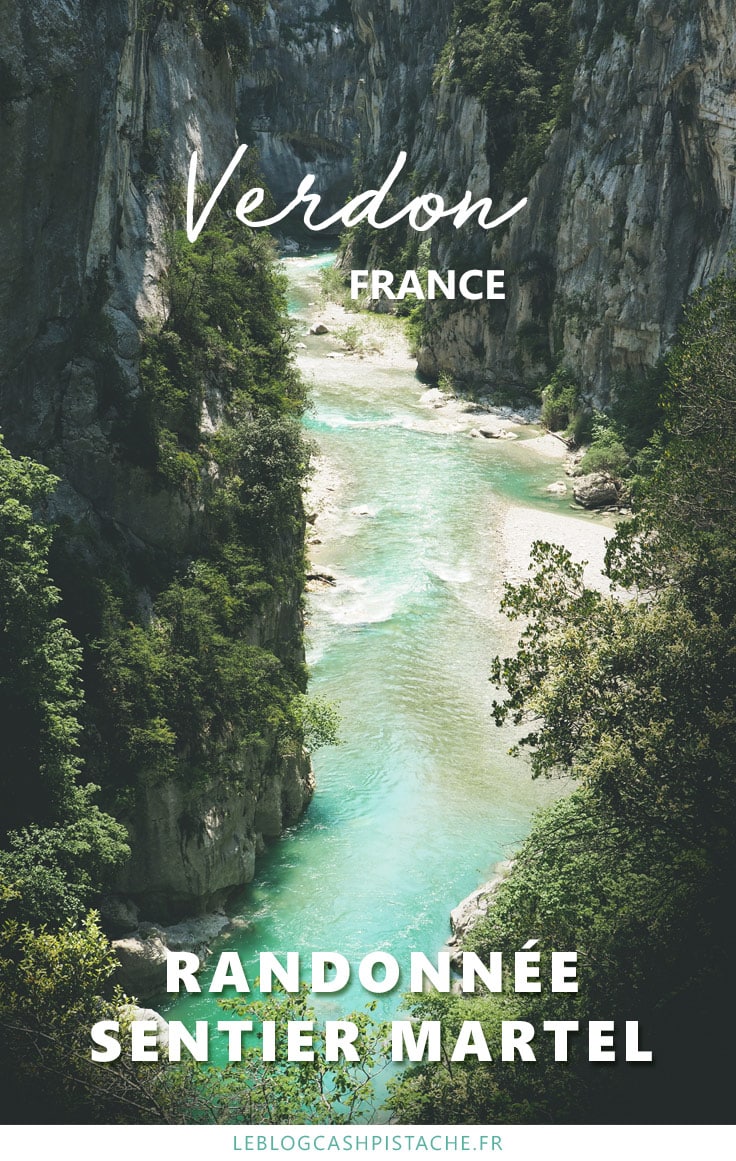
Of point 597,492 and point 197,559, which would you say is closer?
point 197,559

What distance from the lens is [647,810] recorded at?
1991 centimetres

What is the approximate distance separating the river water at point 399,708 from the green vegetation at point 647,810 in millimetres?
4448

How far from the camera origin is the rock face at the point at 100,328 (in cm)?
2247

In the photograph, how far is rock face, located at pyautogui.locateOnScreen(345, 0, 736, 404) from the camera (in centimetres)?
5116

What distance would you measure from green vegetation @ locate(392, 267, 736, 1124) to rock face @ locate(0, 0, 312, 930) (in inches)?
267

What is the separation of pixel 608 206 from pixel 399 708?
36.0 meters

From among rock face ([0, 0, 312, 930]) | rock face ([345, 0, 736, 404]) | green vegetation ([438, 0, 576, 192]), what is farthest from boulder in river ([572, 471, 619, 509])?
rock face ([0, 0, 312, 930])

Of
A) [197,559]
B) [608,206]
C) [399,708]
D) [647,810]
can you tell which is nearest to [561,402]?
[608,206]

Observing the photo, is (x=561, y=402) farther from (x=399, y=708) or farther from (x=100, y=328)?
(x=100, y=328)

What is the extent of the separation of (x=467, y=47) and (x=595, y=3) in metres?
12.9

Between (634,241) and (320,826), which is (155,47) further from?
(634,241)

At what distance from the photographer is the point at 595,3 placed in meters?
64.6

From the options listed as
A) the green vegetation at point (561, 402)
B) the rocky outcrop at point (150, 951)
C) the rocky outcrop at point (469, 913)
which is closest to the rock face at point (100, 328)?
the rocky outcrop at point (150, 951)
